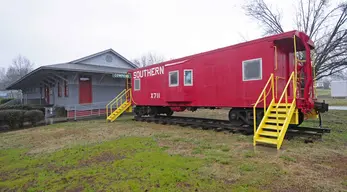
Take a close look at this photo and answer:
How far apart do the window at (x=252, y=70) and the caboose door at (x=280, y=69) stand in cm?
55

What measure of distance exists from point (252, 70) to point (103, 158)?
19.0 feet

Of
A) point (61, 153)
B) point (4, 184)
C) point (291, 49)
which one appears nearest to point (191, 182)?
point (4, 184)

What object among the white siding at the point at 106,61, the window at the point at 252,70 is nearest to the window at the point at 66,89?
the white siding at the point at 106,61

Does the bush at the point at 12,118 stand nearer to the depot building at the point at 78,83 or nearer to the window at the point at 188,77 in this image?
the depot building at the point at 78,83

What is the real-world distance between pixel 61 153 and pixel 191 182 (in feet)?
14.4

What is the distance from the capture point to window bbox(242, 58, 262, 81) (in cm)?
755

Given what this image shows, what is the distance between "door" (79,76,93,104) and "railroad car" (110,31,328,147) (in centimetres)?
887

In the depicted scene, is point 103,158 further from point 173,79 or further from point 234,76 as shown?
point 173,79

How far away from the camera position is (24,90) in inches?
1011

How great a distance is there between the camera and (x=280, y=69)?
7.47 metres

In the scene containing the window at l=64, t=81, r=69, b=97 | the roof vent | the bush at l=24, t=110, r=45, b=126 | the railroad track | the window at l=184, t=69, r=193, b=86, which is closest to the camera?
the railroad track

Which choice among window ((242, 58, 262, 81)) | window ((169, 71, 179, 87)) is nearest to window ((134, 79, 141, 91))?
window ((169, 71, 179, 87))

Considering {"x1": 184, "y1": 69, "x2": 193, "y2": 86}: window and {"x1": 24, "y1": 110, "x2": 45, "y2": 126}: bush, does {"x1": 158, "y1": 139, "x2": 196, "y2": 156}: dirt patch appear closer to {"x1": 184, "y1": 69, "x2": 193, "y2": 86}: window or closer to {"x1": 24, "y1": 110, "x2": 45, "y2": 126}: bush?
{"x1": 184, "y1": 69, "x2": 193, "y2": 86}: window

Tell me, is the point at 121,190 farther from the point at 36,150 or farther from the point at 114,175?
the point at 36,150
